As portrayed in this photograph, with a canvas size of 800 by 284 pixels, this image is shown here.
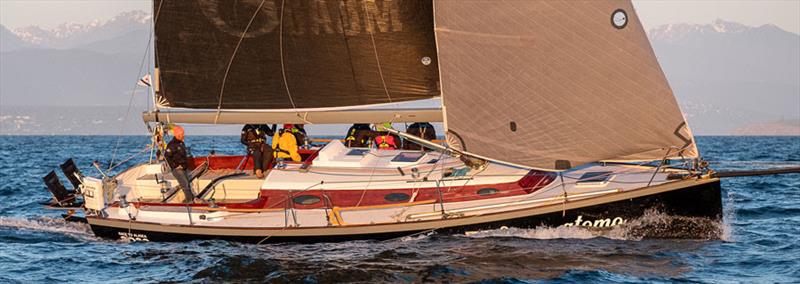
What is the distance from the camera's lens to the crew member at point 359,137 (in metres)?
21.7

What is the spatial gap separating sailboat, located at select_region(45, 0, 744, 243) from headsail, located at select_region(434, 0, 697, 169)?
0.07 feet

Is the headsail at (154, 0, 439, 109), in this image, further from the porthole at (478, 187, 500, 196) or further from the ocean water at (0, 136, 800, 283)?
the ocean water at (0, 136, 800, 283)

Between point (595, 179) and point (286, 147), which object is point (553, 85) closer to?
point (595, 179)

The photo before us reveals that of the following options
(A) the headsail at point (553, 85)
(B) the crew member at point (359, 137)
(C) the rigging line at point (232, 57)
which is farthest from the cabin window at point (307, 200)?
(B) the crew member at point (359, 137)

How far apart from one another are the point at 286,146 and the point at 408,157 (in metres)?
2.22

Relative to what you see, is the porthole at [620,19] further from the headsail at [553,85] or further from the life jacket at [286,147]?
the life jacket at [286,147]

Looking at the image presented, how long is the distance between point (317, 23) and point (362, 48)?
92 centimetres

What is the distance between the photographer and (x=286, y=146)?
19000mm

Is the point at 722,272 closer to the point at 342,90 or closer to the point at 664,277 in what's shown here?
the point at 664,277

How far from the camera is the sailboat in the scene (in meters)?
15.7

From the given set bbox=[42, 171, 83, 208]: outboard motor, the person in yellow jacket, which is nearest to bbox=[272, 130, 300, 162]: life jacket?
the person in yellow jacket

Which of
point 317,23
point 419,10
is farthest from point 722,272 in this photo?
point 317,23

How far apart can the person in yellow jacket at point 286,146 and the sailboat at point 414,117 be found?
1.41ft

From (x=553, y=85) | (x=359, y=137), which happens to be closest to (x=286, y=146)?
(x=359, y=137)
